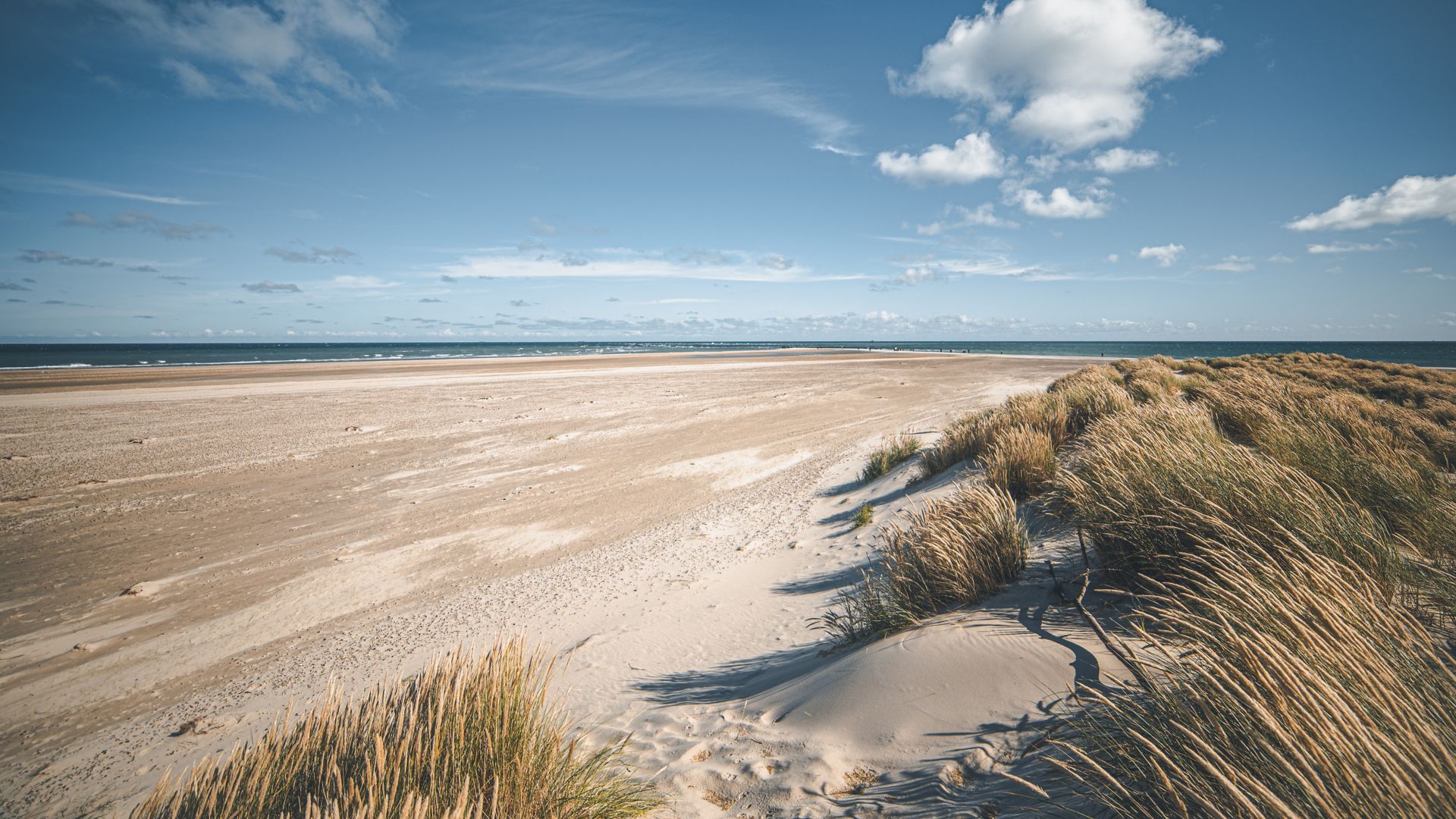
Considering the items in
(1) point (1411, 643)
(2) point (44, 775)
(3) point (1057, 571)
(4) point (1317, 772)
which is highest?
(1) point (1411, 643)

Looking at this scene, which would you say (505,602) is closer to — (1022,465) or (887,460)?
(1022,465)

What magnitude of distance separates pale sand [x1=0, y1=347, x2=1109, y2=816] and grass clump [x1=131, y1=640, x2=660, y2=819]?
79cm

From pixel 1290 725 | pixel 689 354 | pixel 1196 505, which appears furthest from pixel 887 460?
pixel 689 354

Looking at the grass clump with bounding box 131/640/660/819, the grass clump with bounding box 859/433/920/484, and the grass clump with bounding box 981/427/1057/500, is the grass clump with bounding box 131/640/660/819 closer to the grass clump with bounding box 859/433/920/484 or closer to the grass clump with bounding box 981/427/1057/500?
the grass clump with bounding box 981/427/1057/500

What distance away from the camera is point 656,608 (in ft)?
19.9

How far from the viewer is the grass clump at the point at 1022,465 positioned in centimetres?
630

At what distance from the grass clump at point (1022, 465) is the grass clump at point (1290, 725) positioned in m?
3.96

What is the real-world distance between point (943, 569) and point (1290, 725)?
2601mm

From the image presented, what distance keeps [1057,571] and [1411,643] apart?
85.8 inches

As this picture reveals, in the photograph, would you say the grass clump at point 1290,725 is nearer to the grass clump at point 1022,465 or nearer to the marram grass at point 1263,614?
the marram grass at point 1263,614

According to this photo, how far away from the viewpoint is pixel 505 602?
6.36 m

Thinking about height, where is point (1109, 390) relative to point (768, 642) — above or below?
Answer: above

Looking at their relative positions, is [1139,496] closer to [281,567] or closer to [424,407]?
[281,567]

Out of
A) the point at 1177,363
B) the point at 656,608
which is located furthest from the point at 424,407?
the point at 1177,363
